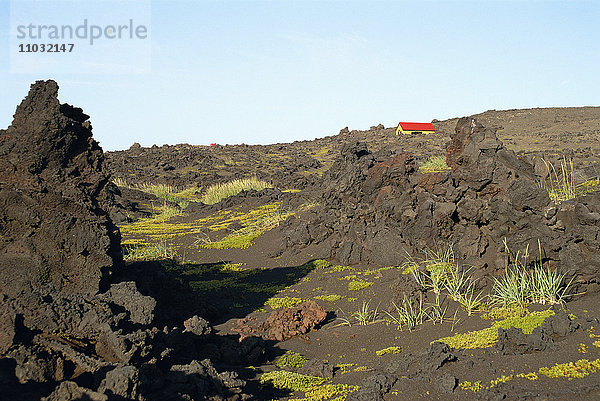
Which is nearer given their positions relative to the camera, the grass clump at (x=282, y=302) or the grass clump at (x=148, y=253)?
the grass clump at (x=282, y=302)

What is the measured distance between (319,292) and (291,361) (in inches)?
161

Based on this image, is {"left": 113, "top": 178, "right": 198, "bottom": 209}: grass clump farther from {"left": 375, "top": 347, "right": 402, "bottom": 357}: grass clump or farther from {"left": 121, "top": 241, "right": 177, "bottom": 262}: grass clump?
{"left": 375, "top": 347, "right": 402, "bottom": 357}: grass clump

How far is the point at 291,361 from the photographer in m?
7.15

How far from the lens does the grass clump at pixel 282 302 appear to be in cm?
1040

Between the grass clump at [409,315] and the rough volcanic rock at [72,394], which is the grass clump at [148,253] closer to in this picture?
the grass clump at [409,315]

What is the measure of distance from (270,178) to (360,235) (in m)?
24.9

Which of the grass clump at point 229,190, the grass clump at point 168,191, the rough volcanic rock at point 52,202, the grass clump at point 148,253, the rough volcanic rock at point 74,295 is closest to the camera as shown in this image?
the rough volcanic rock at point 74,295

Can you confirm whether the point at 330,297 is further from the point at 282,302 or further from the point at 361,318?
the point at 361,318

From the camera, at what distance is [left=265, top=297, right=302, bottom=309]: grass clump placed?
409 inches

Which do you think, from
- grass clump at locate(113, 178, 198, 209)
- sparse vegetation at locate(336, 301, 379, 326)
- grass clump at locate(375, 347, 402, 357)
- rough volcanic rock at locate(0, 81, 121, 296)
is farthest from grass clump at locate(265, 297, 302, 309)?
grass clump at locate(113, 178, 198, 209)

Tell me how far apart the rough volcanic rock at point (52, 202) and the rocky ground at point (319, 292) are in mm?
21

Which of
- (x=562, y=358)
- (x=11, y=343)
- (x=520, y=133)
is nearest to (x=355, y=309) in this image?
(x=562, y=358)

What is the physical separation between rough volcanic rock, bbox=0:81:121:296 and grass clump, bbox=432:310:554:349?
15.7ft

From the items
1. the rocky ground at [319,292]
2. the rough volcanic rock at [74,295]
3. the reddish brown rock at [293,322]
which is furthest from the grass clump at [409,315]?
the rough volcanic rock at [74,295]
